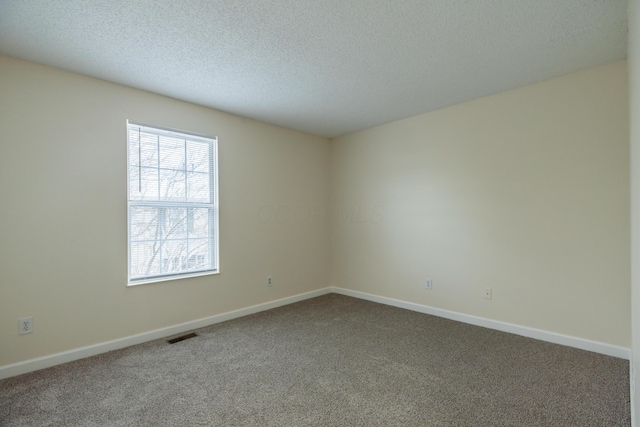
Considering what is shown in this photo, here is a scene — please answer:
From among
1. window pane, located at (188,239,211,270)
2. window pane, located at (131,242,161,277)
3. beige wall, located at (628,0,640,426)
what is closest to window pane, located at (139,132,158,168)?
window pane, located at (131,242,161,277)

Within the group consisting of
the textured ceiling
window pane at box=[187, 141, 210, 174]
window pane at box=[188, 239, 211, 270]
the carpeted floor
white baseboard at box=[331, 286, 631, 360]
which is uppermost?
the textured ceiling

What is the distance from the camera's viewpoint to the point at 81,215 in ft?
8.76

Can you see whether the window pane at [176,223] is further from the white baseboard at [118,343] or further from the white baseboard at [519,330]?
the white baseboard at [519,330]

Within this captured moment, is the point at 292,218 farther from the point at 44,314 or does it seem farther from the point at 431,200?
the point at 44,314

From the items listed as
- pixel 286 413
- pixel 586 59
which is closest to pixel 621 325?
pixel 586 59

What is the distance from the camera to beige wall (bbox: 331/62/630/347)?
261cm

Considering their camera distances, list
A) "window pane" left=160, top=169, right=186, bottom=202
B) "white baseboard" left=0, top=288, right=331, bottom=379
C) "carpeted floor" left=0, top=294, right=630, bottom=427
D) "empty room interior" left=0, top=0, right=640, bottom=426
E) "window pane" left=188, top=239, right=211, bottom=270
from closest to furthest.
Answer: "carpeted floor" left=0, top=294, right=630, bottom=427, "empty room interior" left=0, top=0, right=640, bottom=426, "white baseboard" left=0, top=288, right=331, bottom=379, "window pane" left=160, top=169, right=186, bottom=202, "window pane" left=188, top=239, right=211, bottom=270

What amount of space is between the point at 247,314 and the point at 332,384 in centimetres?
190

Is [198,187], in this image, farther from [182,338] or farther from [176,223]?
[182,338]

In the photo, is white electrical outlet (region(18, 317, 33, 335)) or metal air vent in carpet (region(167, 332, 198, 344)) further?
metal air vent in carpet (region(167, 332, 198, 344))

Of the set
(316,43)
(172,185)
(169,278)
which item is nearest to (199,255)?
(169,278)

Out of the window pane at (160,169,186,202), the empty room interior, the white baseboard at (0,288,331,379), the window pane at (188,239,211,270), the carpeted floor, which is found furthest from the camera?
the window pane at (188,239,211,270)

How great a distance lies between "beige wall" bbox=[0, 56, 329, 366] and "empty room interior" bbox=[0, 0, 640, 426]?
17 mm

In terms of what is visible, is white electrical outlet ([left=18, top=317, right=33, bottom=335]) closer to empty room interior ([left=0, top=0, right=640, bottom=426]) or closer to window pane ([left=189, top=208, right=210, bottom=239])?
empty room interior ([left=0, top=0, right=640, bottom=426])
